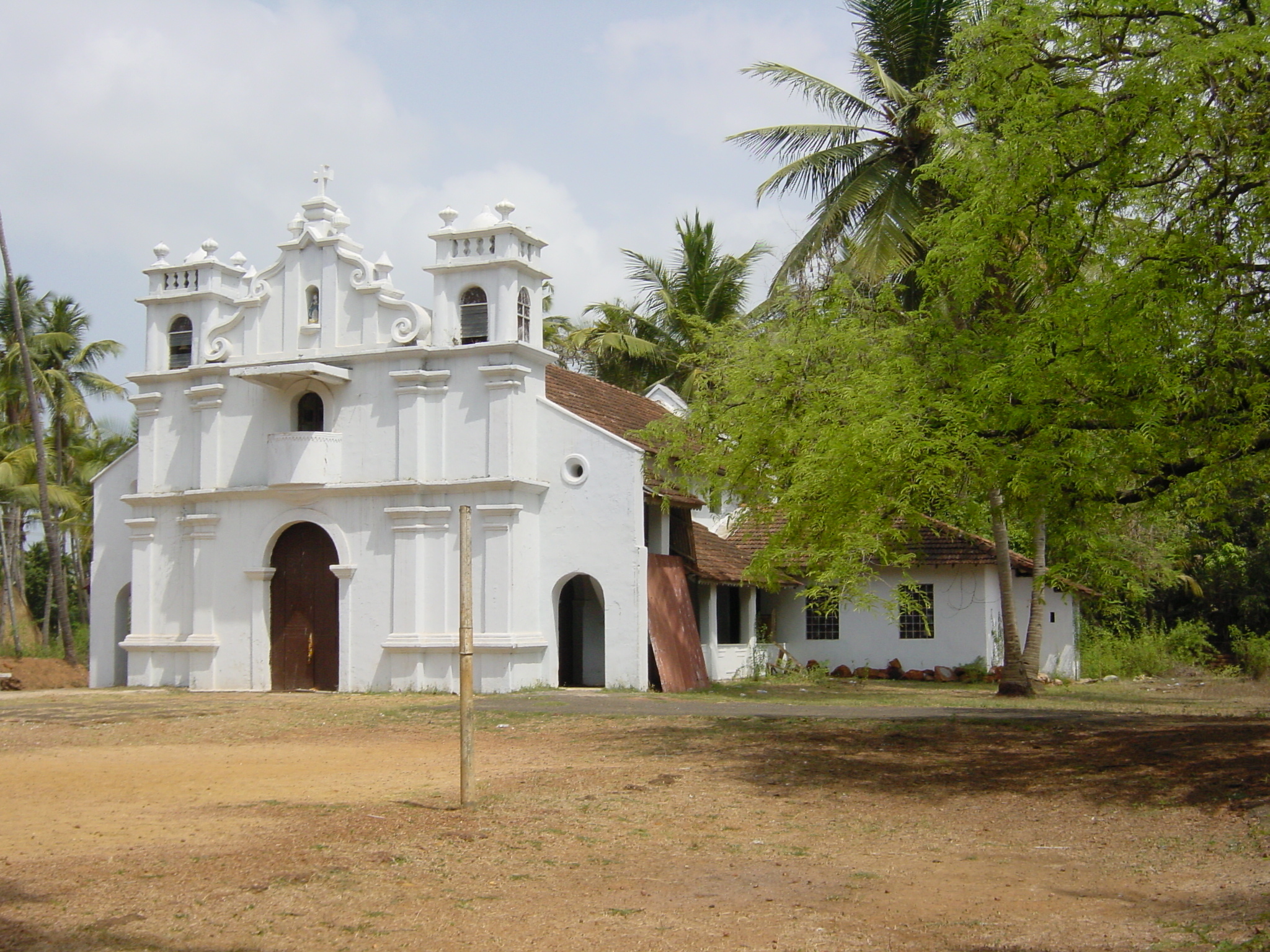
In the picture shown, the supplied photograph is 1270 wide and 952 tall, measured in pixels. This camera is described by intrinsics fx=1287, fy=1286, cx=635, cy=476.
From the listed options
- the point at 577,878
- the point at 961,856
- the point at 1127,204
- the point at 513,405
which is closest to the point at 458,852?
the point at 577,878

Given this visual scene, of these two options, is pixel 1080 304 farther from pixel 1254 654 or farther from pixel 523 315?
pixel 1254 654

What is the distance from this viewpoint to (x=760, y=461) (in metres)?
15.3

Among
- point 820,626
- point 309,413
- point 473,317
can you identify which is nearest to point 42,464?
point 309,413

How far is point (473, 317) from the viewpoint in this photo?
23.2 metres

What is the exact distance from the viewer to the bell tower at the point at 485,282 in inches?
897

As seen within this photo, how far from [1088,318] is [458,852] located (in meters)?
6.37

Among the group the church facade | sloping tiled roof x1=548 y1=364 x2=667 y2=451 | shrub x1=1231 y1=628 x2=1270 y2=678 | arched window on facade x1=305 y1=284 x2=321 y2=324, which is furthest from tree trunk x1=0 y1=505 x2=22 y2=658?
shrub x1=1231 y1=628 x2=1270 y2=678

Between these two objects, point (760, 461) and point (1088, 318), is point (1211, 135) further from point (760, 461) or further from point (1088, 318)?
point (760, 461)

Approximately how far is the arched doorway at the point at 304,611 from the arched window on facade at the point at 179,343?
168 inches

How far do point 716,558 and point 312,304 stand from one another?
9523 mm

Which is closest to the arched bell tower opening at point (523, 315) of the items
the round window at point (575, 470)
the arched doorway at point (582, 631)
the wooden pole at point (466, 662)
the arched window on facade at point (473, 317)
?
the arched window on facade at point (473, 317)

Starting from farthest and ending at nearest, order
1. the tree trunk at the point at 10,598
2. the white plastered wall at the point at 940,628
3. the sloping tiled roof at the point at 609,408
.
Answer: the tree trunk at the point at 10,598, the white plastered wall at the point at 940,628, the sloping tiled roof at the point at 609,408

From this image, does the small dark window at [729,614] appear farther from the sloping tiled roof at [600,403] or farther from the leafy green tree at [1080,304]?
the leafy green tree at [1080,304]

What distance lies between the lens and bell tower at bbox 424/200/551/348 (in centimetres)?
2278
